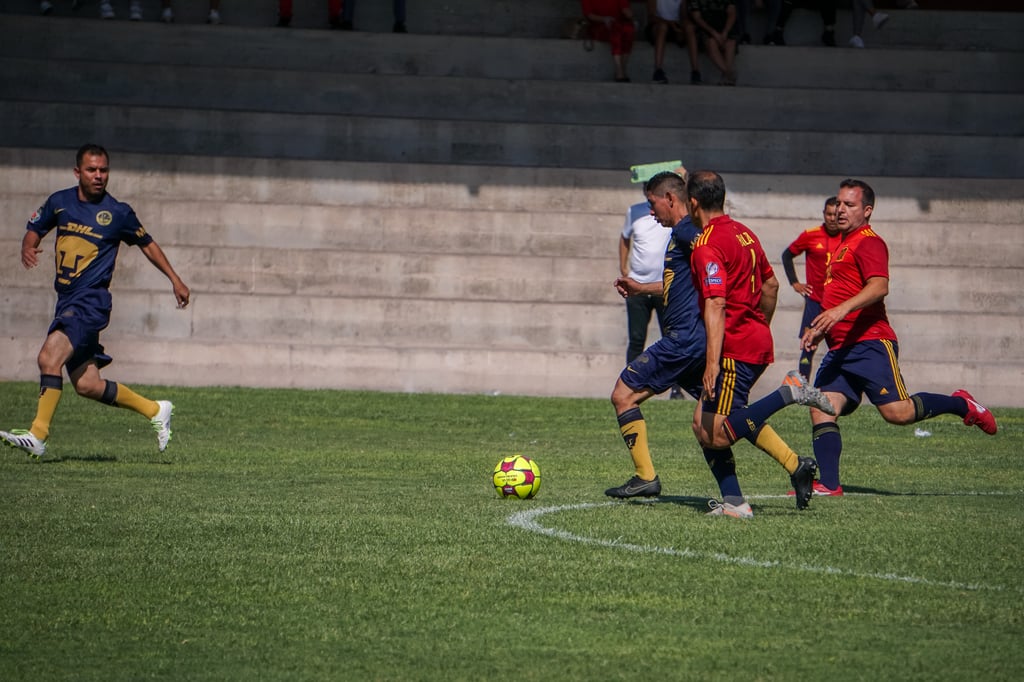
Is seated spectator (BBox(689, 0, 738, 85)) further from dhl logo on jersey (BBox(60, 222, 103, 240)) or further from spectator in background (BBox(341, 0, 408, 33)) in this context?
dhl logo on jersey (BBox(60, 222, 103, 240))

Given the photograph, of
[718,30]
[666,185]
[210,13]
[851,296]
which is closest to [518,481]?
[666,185]

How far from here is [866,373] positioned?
29.8ft

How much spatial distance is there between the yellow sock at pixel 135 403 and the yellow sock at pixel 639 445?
4051 mm

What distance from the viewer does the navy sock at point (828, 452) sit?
935 centimetres

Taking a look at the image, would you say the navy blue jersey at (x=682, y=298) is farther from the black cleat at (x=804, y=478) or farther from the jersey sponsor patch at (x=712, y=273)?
the black cleat at (x=804, y=478)

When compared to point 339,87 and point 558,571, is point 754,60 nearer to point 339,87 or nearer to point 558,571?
point 339,87

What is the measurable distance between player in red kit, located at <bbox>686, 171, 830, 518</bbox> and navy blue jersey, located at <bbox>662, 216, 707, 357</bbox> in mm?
374

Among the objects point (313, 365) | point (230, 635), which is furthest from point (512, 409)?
point (230, 635)

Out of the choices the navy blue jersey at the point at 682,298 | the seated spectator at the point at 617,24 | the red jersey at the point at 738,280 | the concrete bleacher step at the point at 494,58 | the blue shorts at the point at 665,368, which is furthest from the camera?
the concrete bleacher step at the point at 494,58

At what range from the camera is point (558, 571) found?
6195 millimetres

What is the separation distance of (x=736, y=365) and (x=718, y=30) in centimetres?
1499

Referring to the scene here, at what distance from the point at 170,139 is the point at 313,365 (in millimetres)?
5089

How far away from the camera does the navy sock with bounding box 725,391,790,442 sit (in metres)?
7.79

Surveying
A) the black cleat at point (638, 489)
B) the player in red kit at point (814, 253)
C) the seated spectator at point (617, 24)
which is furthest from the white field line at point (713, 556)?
the seated spectator at point (617, 24)
